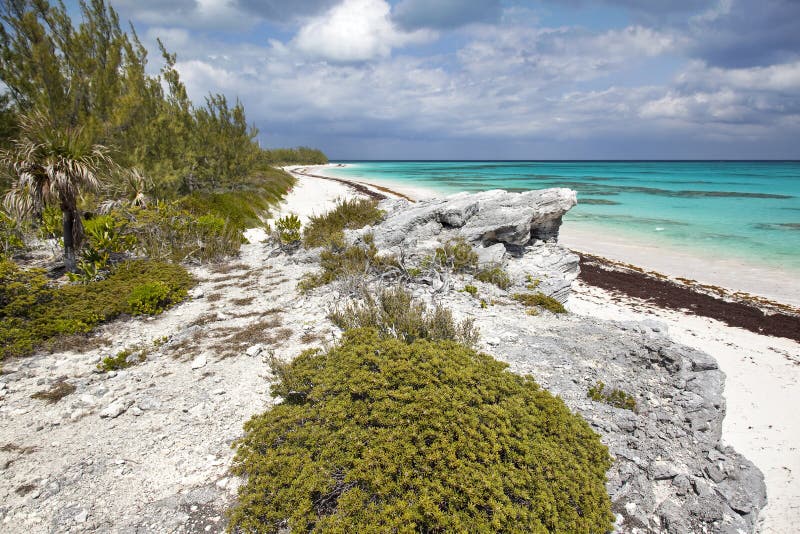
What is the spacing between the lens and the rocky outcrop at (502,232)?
436 inches

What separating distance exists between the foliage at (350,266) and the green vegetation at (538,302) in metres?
3.27

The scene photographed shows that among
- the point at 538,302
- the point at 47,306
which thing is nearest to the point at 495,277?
the point at 538,302

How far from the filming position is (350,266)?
10109mm

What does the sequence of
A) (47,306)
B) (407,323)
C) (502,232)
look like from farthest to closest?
(502,232)
(47,306)
(407,323)

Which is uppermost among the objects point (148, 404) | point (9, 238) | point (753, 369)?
point (9, 238)

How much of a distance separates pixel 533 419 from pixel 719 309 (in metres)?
13.4

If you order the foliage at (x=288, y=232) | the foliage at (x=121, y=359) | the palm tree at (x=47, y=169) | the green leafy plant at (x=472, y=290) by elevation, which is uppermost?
the palm tree at (x=47, y=169)

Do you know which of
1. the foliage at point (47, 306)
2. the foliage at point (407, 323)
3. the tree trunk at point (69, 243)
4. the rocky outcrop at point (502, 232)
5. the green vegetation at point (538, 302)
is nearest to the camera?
the foliage at point (407, 323)

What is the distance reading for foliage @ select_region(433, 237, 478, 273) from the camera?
34.0ft

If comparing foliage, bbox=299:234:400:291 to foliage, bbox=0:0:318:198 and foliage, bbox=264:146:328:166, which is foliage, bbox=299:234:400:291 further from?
foliage, bbox=264:146:328:166

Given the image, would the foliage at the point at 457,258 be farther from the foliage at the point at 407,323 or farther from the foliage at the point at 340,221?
the foliage at the point at 340,221

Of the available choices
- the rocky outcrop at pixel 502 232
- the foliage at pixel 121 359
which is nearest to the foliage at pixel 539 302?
the rocky outcrop at pixel 502 232

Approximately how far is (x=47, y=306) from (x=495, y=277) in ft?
33.4

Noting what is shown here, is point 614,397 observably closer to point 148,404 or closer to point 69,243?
point 148,404
